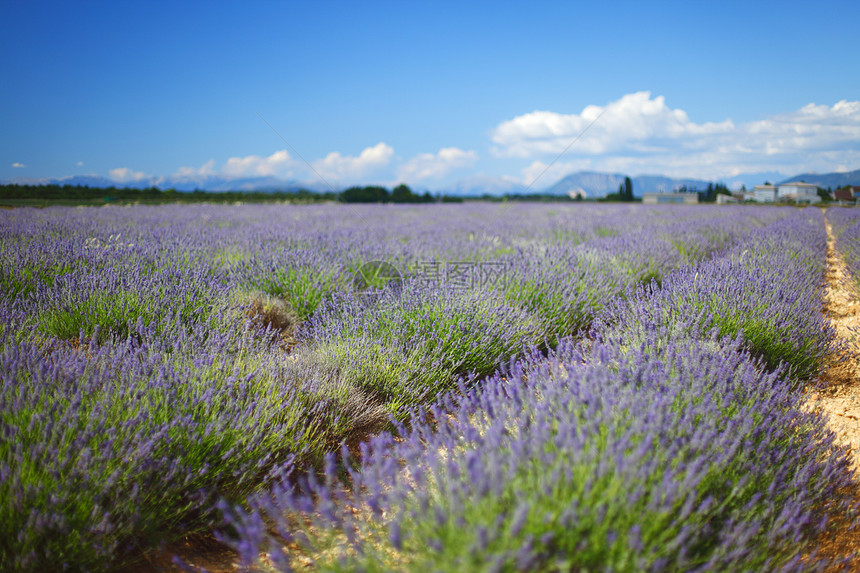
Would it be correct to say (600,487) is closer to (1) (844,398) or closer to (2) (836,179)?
(1) (844,398)

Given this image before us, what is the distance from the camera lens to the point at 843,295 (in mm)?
4551

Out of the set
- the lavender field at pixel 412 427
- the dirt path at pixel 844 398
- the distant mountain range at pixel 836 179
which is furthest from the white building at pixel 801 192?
the lavender field at pixel 412 427

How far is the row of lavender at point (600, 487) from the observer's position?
3.09ft

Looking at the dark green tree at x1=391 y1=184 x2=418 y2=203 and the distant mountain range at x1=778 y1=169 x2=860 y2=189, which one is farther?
the dark green tree at x1=391 y1=184 x2=418 y2=203

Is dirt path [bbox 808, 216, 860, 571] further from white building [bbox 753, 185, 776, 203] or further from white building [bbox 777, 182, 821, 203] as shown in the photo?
white building [bbox 753, 185, 776, 203]

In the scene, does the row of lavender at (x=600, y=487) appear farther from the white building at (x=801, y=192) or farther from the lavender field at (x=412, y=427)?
the white building at (x=801, y=192)

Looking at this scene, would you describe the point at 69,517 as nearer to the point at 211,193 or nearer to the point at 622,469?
the point at 622,469

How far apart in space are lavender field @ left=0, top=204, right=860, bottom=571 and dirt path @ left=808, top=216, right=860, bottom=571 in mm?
92

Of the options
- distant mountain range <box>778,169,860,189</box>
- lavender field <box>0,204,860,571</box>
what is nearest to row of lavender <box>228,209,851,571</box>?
lavender field <box>0,204,860,571</box>

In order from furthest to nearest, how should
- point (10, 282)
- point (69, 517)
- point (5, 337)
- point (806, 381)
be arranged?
point (10, 282) → point (806, 381) → point (5, 337) → point (69, 517)

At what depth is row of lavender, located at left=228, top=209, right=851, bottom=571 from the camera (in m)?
0.94

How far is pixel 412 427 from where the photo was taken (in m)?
1.75

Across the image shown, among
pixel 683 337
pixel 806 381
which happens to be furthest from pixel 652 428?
pixel 806 381

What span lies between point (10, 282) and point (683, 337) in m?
4.00
